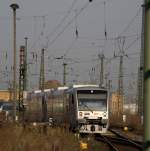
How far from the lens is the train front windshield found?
103 ft

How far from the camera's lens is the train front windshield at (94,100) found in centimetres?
3152

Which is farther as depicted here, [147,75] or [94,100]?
[94,100]

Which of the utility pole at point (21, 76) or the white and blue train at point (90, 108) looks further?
the utility pole at point (21, 76)

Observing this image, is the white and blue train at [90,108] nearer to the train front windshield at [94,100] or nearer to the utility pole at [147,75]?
the train front windshield at [94,100]

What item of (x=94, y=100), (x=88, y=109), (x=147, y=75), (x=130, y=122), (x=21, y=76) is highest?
(x=21, y=76)

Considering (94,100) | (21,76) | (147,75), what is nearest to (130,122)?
(21,76)

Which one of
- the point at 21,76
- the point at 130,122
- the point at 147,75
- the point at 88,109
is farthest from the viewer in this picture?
the point at 21,76

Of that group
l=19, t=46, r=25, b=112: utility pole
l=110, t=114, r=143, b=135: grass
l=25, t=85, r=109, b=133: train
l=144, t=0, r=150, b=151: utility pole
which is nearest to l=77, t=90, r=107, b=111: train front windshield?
l=25, t=85, r=109, b=133: train

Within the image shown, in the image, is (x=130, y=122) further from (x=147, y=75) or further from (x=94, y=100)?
(x=147, y=75)

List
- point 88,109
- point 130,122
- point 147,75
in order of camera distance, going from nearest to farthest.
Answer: point 147,75 < point 88,109 < point 130,122

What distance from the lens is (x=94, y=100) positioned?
31641mm

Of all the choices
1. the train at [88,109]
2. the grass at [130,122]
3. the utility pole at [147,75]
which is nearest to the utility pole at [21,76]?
the grass at [130,122]

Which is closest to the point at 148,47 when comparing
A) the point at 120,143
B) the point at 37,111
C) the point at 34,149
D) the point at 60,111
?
the point at 34,149

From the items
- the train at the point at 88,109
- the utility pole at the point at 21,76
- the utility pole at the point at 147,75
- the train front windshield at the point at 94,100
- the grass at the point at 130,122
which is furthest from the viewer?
the utility pole at the point at 21,76
